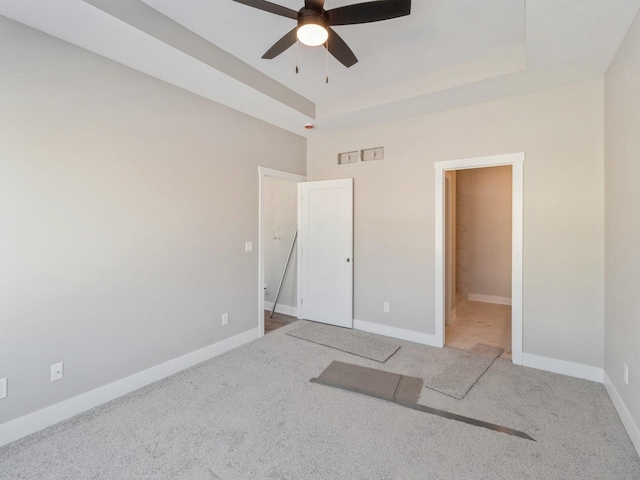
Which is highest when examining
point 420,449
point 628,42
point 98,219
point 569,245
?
point 628,42

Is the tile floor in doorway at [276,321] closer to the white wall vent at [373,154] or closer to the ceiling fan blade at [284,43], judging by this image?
the white wall vent at [373,154]

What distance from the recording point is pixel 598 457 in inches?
75.3

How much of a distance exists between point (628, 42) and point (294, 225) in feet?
13.0

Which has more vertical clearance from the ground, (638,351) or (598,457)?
(638,351)

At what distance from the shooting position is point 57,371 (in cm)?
229

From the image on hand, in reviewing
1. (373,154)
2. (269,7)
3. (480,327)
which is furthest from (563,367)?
(269,7)

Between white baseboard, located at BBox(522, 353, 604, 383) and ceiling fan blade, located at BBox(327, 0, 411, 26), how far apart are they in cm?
325

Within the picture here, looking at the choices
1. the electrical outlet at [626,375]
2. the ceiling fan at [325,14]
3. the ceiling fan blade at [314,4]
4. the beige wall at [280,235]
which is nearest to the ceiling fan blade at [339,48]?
the ceiling fan at [325,14]

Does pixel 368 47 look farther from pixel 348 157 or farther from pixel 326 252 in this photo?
pixel 326 252

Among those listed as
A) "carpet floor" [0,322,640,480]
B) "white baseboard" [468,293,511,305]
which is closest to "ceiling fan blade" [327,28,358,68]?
"carpet floor" [0,322,640,480]

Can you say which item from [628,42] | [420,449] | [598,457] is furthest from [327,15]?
[598,457]

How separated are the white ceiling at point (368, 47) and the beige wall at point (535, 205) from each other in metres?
0.23

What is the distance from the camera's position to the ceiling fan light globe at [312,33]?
1.87 meters

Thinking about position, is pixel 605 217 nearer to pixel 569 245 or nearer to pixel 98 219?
pixel 569 245
